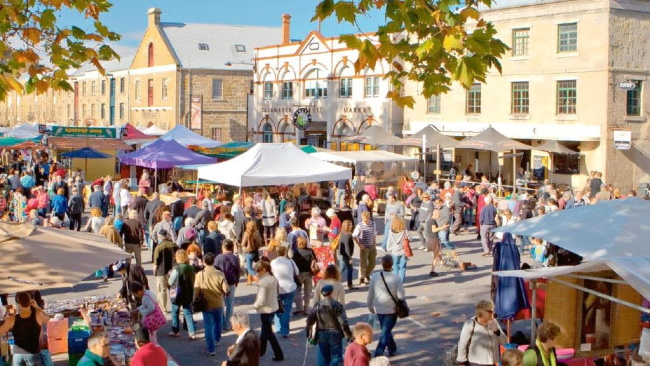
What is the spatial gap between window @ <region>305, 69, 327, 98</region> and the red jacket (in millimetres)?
34867

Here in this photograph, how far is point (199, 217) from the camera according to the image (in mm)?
17203

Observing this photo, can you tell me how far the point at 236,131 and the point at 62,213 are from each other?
3290cm

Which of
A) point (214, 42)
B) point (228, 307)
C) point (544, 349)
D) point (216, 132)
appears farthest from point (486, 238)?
point (214, 42)

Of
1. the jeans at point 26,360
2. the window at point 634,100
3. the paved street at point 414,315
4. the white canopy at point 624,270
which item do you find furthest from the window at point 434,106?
the jeans at point 26,360

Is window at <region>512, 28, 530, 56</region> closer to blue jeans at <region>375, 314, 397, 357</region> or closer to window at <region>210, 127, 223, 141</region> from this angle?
window at <region>210, 127, 223, 141</region>

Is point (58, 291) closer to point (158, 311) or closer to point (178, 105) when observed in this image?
point (158, 311)

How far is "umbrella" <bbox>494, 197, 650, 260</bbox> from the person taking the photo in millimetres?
8625

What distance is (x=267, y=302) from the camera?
1070cm

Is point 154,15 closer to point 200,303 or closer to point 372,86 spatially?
point 372,86

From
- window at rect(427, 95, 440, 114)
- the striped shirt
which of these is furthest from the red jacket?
window at rect(427, 95, 440, 114)

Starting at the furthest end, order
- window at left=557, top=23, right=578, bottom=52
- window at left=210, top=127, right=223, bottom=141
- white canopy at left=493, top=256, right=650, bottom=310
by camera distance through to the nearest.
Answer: window at left=210, top=127, right=223, bottom=141, window at left=557, top=23, right=578, bottom=52, white canopy at left=493, top=256, right=650, bottom=310

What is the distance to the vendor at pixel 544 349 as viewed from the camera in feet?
26.5

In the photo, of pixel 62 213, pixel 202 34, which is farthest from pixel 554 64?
pixel 202 34

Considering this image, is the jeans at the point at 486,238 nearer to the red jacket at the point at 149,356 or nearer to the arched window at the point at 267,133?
the red jacket at the point at 149,356
